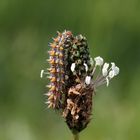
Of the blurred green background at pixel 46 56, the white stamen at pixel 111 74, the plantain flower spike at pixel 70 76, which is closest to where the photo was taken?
the plantain flower spike at pixel 70 76

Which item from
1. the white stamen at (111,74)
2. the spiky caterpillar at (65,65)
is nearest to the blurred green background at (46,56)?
the white stamen at (111,74)

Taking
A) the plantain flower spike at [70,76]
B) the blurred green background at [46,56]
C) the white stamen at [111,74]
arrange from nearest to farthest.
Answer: the plantain flower spike at [70,76]
the white stamen at [111,74]
the blurred green background at [46,56]

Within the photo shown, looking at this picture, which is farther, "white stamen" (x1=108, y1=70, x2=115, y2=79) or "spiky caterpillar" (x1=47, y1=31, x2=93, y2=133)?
"white stamen" (x1=108, y1=70, x2=115, y2=79)

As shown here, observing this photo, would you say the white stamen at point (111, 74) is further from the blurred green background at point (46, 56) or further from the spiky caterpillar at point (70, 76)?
the blurred green background at point (46, 56)

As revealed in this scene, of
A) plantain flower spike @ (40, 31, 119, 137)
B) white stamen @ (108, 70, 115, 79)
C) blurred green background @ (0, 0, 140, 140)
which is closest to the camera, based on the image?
plantain flower spike @ (40, 31, 119, 137)

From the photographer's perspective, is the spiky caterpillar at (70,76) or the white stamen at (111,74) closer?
the spiky caterpillar at (70,76)

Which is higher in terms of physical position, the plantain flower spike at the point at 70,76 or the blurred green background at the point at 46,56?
the blurred green background at the point at 46,56

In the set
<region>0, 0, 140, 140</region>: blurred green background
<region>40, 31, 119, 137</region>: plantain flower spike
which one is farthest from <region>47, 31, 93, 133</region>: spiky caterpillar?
<region>0, 0, 140, 140</region>: blurred green background

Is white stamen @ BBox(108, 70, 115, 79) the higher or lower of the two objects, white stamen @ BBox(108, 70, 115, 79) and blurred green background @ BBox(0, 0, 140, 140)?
the lower

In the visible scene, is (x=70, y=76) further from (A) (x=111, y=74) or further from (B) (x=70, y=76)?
(A) (x=111, y=74)

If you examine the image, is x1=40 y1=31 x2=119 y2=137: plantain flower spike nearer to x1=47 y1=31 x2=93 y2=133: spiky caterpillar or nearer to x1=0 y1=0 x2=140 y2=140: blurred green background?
x1=47 y1=31 x2=93 y2=133: spiky caterpillar
